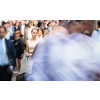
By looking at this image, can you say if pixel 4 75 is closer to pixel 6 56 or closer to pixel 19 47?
pixel 6 56

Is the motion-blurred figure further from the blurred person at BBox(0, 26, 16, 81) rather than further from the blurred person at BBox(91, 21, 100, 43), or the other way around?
the blurred person at BBox(0, 26, 16, 81)

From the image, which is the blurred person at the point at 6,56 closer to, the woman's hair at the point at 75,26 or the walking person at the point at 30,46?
the walking person at the point at 30,46

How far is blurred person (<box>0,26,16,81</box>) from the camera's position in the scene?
8.95ft

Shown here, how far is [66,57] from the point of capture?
8.72ft

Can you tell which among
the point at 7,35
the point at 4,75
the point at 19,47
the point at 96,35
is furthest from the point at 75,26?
the point at 4,75

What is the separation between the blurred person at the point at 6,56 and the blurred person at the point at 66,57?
47 centimetres

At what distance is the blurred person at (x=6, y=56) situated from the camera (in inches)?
107

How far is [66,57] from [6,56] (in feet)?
4.14

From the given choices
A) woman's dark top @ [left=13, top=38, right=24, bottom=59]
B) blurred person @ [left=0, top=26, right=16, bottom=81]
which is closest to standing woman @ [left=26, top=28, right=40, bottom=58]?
woman's dark top @ [left=13, top=38, right=24, bottom=59]

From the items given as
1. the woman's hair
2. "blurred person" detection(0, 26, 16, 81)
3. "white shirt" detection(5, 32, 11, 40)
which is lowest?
"blurred person" detection(0, 26, 16, 81)

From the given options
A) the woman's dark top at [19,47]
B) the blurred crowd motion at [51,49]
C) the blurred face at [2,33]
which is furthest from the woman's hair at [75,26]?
the blurred face at [2,33]
